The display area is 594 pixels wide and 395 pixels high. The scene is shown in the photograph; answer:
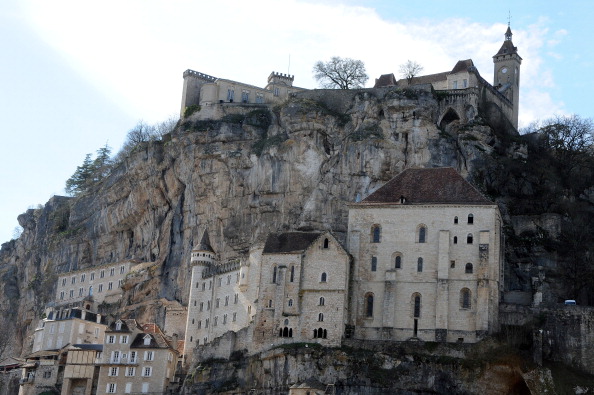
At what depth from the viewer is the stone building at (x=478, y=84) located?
95062 mm

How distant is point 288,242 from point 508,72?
4228 cm

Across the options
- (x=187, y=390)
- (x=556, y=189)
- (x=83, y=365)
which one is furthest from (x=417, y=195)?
(x=83, y=365)

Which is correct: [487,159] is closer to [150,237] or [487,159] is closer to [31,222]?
[150,237]

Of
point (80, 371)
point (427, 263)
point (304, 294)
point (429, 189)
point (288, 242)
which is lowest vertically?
point (80, 371)

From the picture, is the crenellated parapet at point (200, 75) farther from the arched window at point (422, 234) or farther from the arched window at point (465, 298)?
the arched window at point (465, 298)

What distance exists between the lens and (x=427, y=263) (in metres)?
78.2

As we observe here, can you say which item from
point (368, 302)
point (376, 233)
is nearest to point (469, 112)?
point (376, 233)

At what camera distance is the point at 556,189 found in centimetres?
9038

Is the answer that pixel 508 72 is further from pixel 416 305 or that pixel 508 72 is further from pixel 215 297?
pixel 215 297

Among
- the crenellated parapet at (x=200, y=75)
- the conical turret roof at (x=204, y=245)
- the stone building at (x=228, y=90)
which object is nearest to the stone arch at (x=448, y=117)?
the stone building at (x=228, y=90)

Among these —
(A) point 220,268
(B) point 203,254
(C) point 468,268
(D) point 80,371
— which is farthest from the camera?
(B) point 203,254

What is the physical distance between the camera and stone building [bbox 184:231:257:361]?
82.2 meters

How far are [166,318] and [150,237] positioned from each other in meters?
14.3

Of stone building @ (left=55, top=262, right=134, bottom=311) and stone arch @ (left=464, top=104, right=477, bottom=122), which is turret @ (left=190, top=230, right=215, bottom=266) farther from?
stone arch @ (left=464, top=104, right=477, bottom=122)
